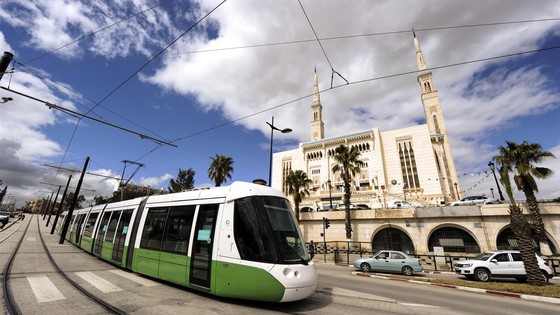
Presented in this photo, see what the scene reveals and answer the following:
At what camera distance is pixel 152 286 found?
7.46m

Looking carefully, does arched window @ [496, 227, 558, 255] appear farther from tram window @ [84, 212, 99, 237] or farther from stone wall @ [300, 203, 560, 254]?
tram window @ [84, 212, 99, 237]

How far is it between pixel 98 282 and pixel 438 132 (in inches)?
3398

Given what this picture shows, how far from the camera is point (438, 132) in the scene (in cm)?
7300

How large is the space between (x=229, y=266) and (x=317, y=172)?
67.1 metres

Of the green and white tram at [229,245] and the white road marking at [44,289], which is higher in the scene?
the green and white tram at [229,245]

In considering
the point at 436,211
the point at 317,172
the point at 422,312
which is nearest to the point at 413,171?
the point at 317,172

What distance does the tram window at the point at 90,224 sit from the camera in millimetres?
13861

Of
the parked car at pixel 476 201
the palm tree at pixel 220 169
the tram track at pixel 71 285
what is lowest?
the tram track at pixel 71 285

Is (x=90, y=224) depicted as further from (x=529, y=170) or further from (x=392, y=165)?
(x=392, y=165)

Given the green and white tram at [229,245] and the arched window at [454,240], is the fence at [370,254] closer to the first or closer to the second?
the arched window at [454,240]

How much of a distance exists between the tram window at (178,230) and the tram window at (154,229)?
381mm

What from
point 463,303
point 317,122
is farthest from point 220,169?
point 317,122

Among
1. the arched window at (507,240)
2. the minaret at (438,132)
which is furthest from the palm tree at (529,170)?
the minaret at (438,132)

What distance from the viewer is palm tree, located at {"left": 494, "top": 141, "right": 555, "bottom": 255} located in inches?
770
